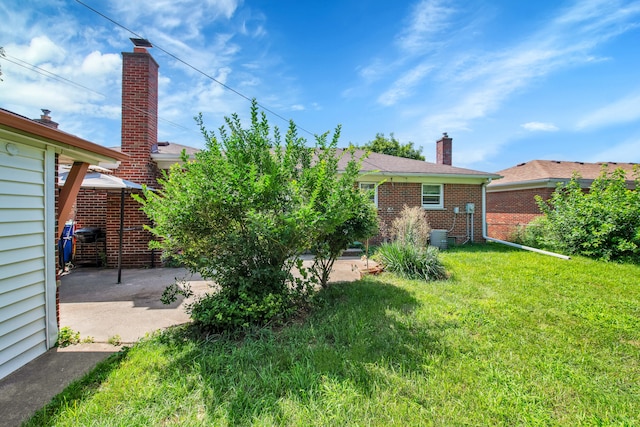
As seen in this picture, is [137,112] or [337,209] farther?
[137,112]

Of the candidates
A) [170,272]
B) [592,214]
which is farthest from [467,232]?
[170,272]

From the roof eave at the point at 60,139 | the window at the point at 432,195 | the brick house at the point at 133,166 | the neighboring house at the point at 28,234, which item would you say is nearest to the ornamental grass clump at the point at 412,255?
the window at the point at 432,195

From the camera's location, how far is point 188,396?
2174 millimetres

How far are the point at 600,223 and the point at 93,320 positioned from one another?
38.7 ft

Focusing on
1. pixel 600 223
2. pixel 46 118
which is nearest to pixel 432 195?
pixel 600 223

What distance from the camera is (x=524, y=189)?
42.9 feet

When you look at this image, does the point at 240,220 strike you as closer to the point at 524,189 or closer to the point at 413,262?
the point at 413,262

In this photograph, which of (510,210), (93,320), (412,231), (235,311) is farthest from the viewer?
(510,210)

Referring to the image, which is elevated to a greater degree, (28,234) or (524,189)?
(524,189)

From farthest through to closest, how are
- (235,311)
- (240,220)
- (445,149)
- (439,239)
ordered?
1. (445,149)
2. (439,239)
3. (240,220)
4. (235,311)

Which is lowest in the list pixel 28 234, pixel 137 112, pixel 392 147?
pixel 28 234

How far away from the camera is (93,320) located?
370cm

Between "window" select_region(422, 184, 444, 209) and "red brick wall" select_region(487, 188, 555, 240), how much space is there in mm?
3548

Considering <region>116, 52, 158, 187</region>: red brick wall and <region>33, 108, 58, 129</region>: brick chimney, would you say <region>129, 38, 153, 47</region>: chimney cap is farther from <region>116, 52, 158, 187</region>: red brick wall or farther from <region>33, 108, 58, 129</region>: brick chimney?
<region>33, 108, 58, 129</region>: brick chimney
